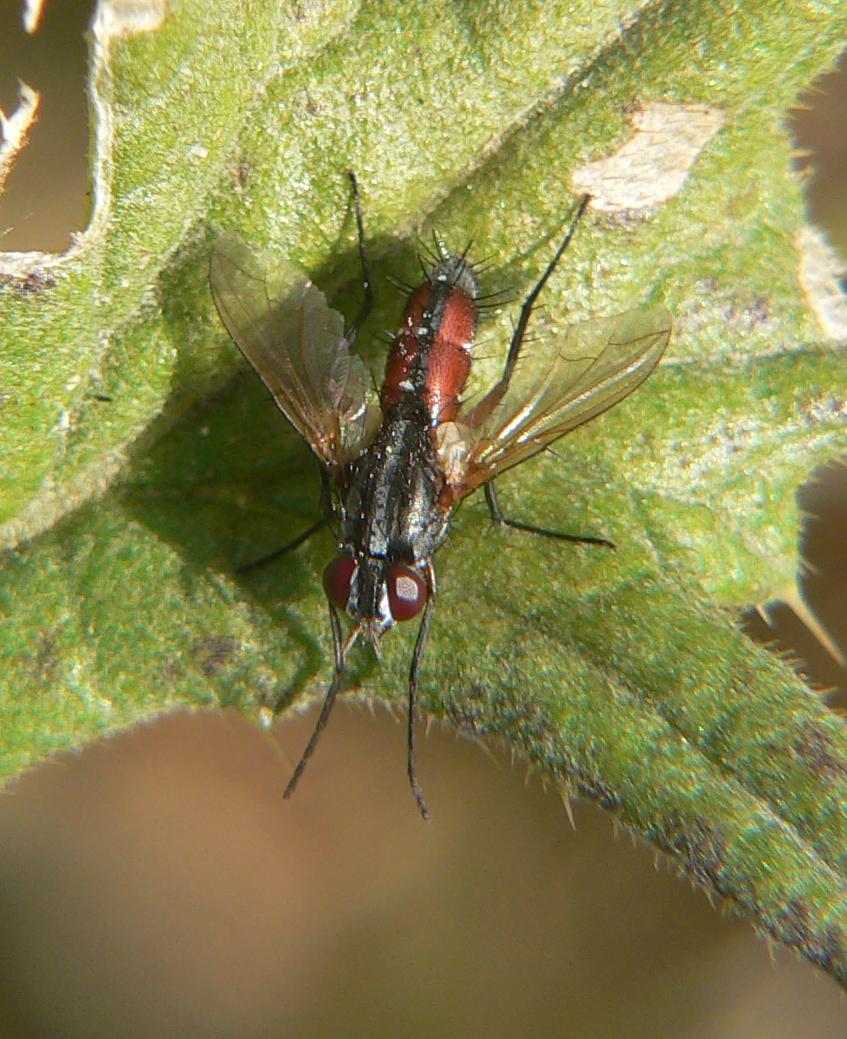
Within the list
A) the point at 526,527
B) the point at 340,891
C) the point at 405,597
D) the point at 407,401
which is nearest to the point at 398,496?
the point at 407,401

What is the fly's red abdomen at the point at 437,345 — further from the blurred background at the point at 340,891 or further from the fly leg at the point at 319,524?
the blurred background at the point at 340,891

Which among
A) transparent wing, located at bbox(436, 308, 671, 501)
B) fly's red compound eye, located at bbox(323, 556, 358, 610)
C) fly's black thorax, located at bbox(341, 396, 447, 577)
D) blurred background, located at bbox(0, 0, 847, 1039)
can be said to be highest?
transparent wing, located at bbox(436, 308, 671, 501)

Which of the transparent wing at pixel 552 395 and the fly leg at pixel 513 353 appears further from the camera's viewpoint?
the fly leg at pixel 513 353

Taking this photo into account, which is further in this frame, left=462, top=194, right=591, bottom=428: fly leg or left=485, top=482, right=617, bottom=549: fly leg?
left=462, top=194, right=591, bottom=428: fly leg

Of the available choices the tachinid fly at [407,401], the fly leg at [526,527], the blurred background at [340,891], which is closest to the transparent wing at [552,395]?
the tachinid fly at [407,401]

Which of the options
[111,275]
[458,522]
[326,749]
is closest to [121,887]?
[326,749]

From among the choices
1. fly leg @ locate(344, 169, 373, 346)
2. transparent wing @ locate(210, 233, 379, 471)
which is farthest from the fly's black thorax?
fly leg @ locate(344, 169, 373, 346)

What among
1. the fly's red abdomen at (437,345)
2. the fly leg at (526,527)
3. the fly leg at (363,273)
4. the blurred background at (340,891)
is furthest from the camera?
the blurred background at (340,891)

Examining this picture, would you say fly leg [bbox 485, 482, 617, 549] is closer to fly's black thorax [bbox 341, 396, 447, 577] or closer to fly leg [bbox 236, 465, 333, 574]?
fly's black thorax [bbox 341, 396, 447, 577]
